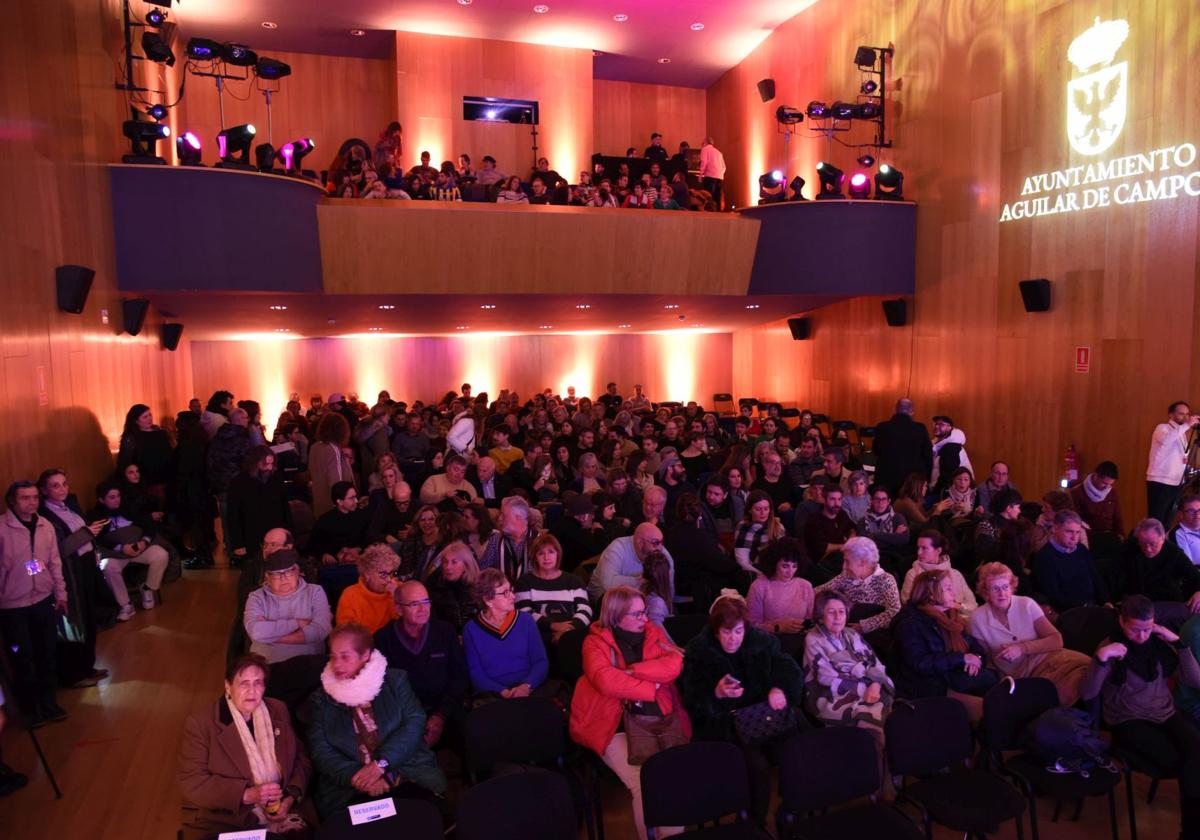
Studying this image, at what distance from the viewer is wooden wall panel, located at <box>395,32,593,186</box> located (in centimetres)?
1423

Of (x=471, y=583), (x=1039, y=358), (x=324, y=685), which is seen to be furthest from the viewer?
(x=1039, y=358)

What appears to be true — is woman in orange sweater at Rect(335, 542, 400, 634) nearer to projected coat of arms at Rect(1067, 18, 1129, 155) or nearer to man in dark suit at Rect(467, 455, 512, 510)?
man in dark suit at Rect(467, 455, 512, 510)

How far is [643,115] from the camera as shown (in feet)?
55.5

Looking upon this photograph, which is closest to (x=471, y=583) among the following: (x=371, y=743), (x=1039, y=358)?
(x=371, y=743)

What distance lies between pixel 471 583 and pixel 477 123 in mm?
12044

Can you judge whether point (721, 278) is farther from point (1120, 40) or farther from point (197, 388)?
point (197, 388)

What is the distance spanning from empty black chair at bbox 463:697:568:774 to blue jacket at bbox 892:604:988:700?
5.20 ft

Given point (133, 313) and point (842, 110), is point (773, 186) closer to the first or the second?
point (842, 110)

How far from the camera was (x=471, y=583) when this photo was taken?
4363 mm

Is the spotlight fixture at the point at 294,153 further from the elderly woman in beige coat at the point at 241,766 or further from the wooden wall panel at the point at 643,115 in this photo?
the wooden wall panel at the point at 643,115

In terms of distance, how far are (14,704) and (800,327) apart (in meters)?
12.1

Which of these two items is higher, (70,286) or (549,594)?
(70,286)

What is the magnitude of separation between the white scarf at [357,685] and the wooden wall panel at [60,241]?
4.62 feet

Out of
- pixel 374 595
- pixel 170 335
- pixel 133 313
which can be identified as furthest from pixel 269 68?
pixel 374 595
